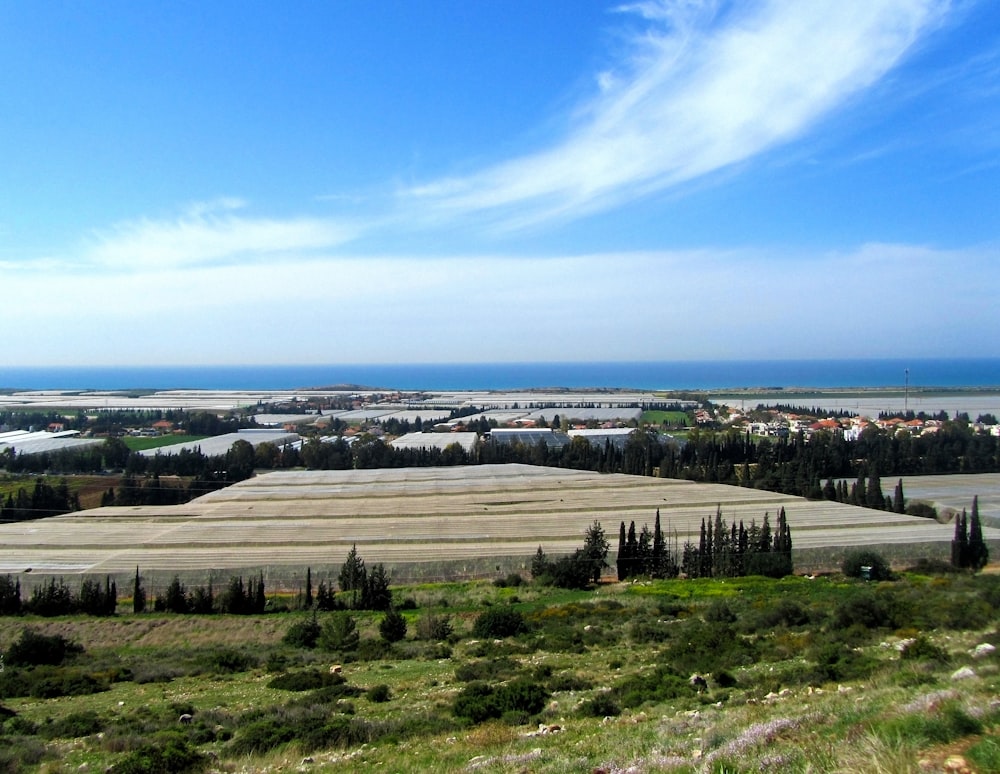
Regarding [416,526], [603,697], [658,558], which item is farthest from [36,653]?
[658,558]

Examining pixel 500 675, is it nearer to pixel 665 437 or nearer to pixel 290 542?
pixel 290 542

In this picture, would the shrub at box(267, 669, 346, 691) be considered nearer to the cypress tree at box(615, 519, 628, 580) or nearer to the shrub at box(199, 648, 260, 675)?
the shrub at box(199, 648, 260, 675)

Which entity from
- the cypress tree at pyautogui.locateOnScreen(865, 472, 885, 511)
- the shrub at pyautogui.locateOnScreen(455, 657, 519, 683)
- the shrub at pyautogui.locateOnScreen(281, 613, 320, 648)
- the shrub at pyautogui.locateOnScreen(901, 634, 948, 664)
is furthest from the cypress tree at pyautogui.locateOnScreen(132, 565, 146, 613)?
the cypress tree at pyautogui.locateOnScreen(865, 472, 885, 511)

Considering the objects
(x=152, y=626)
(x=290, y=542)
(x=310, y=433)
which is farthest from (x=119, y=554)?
(x=310, y=433)

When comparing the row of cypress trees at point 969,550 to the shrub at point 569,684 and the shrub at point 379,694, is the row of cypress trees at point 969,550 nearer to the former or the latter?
the shrub at point 569,684

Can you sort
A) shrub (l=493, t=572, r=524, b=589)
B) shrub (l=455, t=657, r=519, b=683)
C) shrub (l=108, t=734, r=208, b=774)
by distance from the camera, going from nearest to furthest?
shrub (l=108, t=734, r=208, b=774) → shrub (l=455, t=657, r=519, b=683) → shrub (l=493, t=572, r=524, b=589)
